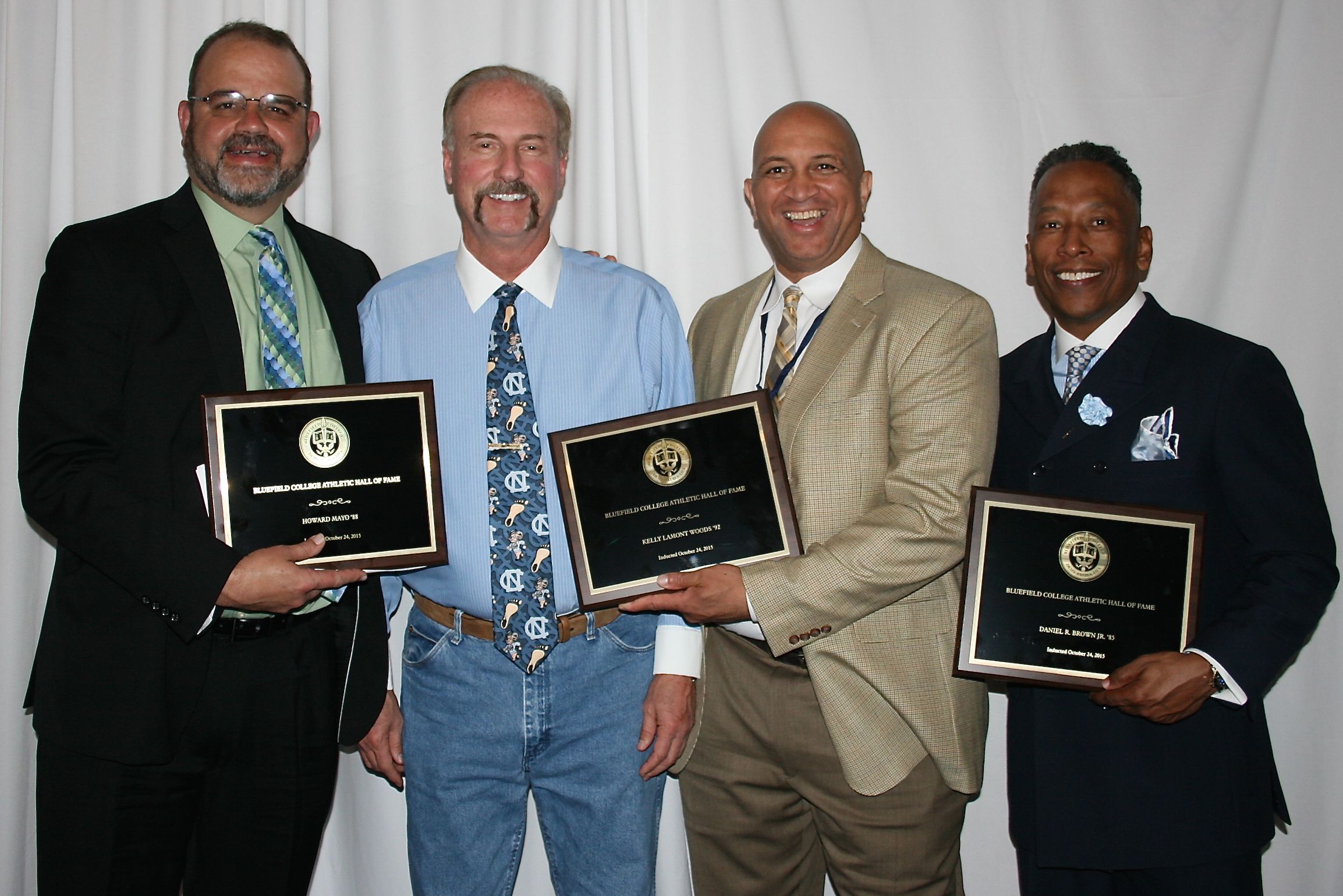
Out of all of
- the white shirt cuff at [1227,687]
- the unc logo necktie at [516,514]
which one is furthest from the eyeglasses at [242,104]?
the white shirt cuff at [1227,687]

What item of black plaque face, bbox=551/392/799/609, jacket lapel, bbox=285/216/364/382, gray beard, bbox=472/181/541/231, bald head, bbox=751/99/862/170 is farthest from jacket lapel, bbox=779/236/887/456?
jacket lapel, bbox=285/216/364/382

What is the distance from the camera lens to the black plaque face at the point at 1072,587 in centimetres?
196

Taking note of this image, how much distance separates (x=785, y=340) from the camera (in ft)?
7.66

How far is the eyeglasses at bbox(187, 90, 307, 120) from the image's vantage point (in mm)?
2291

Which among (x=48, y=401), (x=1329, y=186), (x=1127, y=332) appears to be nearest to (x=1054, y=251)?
(x=1127, y=332)

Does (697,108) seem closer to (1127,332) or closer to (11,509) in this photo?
(1127,332)

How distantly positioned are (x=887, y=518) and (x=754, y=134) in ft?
5.07

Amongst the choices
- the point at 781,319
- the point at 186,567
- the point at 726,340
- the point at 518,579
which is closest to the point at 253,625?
the point at 186,567

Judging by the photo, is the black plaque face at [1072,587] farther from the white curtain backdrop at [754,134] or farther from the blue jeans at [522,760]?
the white curtain backdrop at [754,134]

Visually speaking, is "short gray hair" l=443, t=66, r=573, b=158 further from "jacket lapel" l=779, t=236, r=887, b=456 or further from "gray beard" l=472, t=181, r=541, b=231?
"jacket lapel" l=779, t=236, r=887, b=456

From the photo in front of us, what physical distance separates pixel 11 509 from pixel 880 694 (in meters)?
2.72

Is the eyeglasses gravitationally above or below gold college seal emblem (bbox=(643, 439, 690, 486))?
above

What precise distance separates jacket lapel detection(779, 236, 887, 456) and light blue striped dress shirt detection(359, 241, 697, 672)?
0.90 feet

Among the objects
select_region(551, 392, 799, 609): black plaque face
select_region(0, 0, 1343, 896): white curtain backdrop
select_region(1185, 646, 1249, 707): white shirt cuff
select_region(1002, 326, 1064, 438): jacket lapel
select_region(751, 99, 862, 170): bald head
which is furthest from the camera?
select_region(0, 0, 1343, 896): white curtain backdrop
